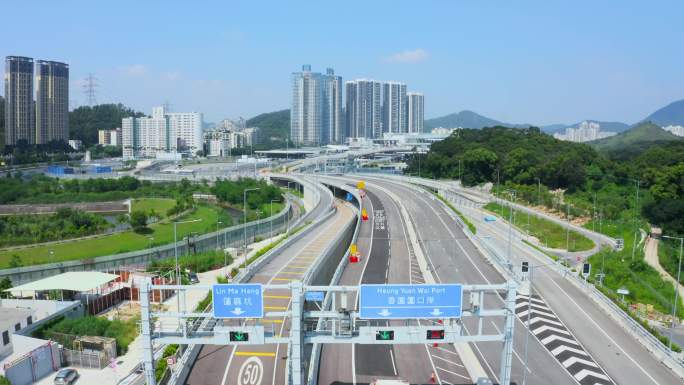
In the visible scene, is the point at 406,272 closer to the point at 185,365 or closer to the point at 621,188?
the point at 185,365

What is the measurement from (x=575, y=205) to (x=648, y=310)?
34.4 metres

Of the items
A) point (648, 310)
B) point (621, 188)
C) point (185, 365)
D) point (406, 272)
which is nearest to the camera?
point (185, 365)

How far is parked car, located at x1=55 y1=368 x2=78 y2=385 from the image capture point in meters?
21.1

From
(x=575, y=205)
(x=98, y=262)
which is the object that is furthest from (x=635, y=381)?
(x=575, y=205)

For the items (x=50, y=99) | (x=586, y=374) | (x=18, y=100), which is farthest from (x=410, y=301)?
(x=50, y=99)

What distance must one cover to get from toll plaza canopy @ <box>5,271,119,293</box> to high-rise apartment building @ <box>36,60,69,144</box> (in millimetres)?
142006

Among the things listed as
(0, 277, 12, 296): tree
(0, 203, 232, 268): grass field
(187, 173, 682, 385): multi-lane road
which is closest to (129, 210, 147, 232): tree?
(0, 203, 232, 268): grass field

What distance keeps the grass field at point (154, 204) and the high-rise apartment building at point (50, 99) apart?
92283 mm

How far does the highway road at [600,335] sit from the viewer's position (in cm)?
2141

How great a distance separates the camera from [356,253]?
41.7 m

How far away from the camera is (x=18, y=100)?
147125 millimetres

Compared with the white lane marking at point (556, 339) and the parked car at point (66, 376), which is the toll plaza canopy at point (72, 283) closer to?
the parked car at point (66, 376)

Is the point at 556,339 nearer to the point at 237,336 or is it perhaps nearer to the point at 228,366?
the point at 228,366

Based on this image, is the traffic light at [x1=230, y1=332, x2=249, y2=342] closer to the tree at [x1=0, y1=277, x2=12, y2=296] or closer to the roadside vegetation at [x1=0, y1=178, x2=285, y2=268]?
the tree at [x1=0, y1=277, x2=12, y2=296]
